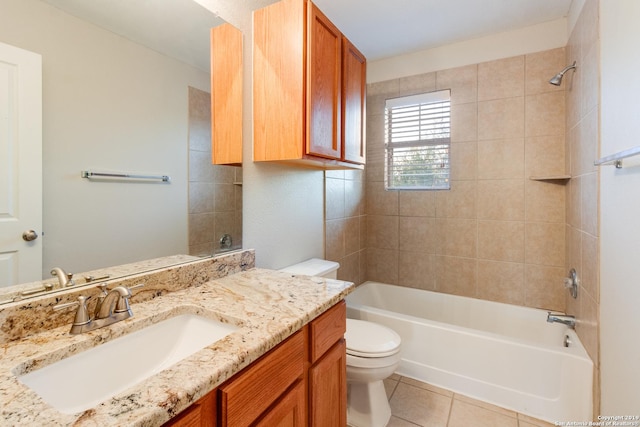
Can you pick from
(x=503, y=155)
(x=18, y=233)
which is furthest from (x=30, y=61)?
(x=503, y=155)

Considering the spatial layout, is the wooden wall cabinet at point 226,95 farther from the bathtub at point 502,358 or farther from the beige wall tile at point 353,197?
the bathtub at point 502,358

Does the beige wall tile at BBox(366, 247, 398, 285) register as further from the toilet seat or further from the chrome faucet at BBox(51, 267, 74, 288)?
the chrome faucet at BBox(51, 267, 74, 288)

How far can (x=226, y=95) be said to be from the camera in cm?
142

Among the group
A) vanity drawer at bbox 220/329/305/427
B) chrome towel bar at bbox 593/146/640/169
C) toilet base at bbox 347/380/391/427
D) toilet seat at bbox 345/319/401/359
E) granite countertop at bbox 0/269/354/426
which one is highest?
chrome towel bar at bbox 593/146/640/169

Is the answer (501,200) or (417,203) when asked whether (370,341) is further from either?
(501,200)

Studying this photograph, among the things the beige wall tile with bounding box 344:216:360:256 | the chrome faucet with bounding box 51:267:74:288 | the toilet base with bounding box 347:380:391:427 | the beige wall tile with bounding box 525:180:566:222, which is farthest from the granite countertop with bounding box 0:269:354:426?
the beige wall tile with bounding box 525:180:566:222

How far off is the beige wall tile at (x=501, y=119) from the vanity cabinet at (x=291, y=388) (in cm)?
200

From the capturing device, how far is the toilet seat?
4.95 feet

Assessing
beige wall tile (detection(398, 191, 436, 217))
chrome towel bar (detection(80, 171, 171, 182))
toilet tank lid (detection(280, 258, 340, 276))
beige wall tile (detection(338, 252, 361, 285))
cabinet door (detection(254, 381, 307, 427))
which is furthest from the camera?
beige wall tile (detection(398, 191, 436, 217))

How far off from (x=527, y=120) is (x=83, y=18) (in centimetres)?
266

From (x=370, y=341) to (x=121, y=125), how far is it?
1.49m

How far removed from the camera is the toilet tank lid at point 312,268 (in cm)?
178

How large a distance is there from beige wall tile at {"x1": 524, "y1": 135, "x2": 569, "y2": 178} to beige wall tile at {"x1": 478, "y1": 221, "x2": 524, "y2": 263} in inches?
16.5

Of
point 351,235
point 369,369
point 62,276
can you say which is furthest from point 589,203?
point 62,276
